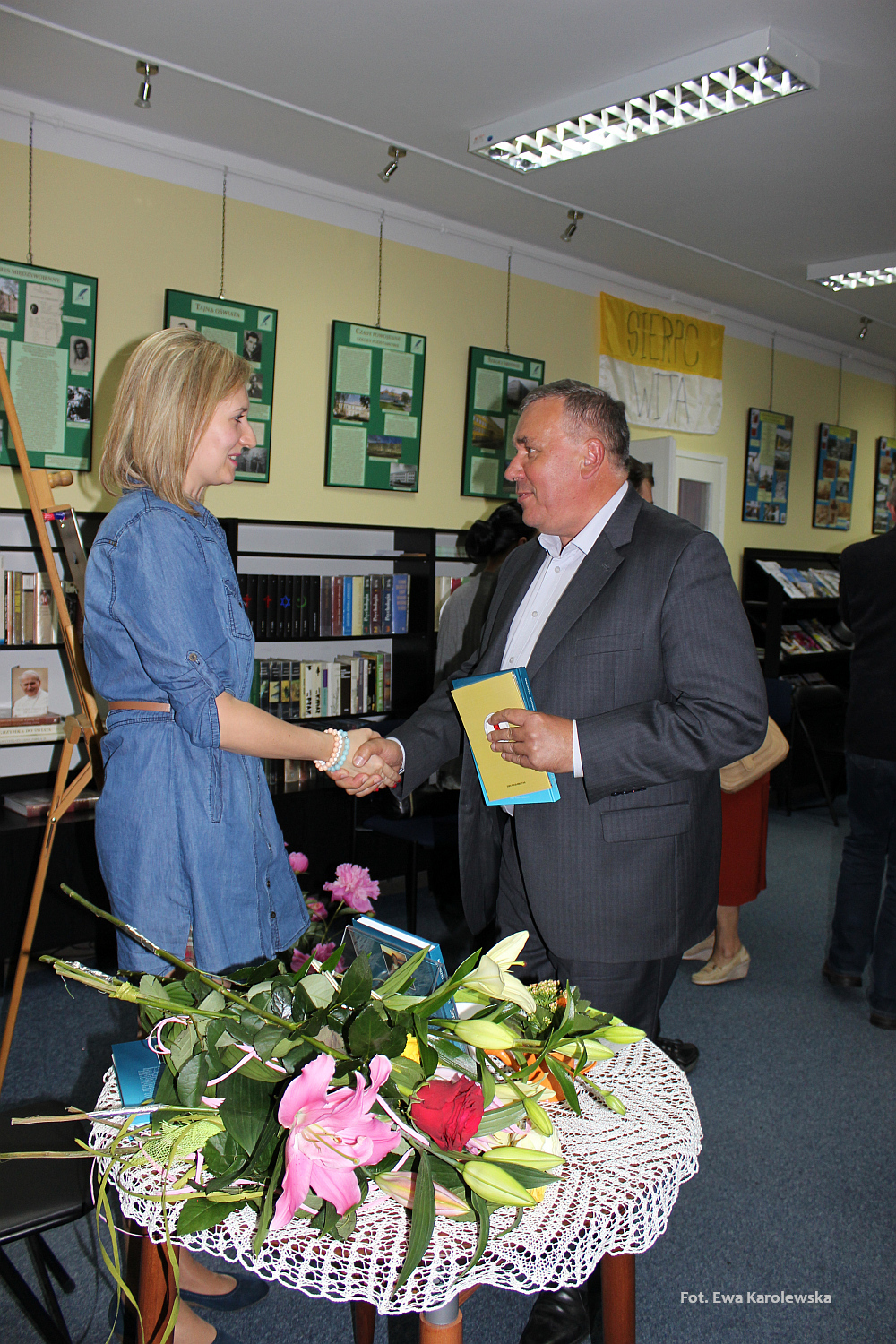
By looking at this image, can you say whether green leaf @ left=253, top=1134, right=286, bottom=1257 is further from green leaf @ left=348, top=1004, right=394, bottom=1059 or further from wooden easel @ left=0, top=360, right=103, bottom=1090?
wooden easel @ left=0, top=360, right=103, bottom=1090

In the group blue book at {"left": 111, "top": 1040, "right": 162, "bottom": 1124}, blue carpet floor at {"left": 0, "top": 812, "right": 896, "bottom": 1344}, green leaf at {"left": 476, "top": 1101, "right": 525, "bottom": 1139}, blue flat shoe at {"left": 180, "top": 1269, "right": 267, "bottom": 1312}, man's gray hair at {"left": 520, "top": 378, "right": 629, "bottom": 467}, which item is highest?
man's gray hair at {"left": 520, "top": 378, "right": 629, "bottom": 467}

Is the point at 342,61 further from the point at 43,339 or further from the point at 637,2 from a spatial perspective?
the point at 43,339

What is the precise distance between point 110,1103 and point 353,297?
13.9 ft

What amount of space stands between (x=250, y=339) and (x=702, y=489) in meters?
3.89

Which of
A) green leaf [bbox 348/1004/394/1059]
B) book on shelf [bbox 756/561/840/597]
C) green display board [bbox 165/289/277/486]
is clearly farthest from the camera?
book on shelf [bbox 756/561/840/597]

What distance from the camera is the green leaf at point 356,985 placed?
1027 mm

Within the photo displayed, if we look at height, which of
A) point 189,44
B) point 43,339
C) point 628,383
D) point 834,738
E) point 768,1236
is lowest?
point 768,1236

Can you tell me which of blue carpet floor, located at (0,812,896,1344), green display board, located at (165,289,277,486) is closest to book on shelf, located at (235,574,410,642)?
green display board, located at (165,289,277,486)

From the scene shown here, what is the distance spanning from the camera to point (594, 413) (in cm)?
199

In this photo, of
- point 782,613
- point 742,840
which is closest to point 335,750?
point 742,840

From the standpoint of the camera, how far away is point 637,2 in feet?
10.1

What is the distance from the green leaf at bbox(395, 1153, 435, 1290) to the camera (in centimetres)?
89

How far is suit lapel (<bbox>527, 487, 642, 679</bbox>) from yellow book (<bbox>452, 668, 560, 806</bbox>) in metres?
0.08

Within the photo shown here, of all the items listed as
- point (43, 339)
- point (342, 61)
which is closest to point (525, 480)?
point (342, 61)
